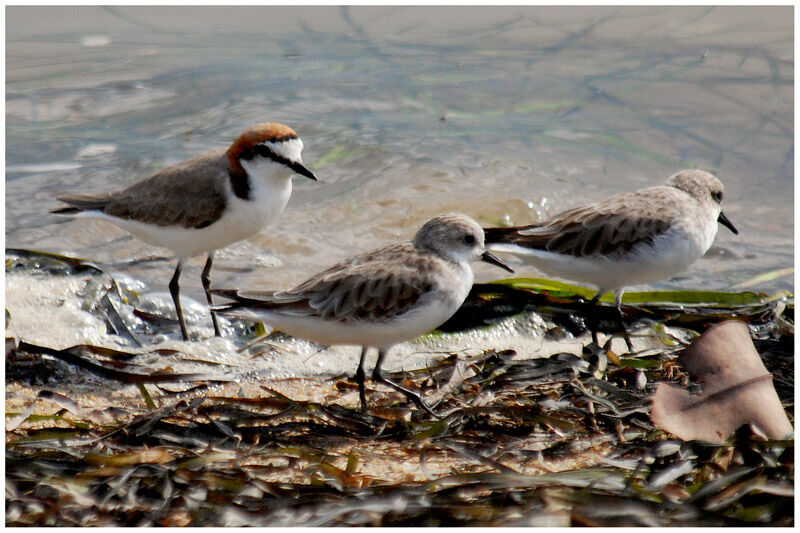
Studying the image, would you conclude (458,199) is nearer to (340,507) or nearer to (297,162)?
(297,162)

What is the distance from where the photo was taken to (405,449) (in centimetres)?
344

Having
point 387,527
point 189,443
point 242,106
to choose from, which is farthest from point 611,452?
point 242,106

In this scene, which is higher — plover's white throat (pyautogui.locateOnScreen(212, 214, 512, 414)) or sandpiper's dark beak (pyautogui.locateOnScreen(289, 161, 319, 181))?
sandpiper's dark beak (pyautogui.locateOnScreen(289, 161, 319, 181))

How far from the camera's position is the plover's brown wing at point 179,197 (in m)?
5.15

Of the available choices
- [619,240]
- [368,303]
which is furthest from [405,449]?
[619,240]

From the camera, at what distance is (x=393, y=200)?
7.13 m

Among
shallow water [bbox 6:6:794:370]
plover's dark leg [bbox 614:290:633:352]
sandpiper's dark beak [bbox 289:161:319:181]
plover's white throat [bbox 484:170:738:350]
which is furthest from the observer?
shallow water [bbox 6:6:794:370]

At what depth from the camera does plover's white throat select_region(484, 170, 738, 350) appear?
4605mm

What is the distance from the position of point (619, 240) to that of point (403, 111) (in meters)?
4.24

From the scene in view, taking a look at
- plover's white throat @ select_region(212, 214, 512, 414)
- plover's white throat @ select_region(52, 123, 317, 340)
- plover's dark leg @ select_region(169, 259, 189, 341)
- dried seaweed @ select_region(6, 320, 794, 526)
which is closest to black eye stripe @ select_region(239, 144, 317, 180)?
plover's white throat @ select_region(52, 123, 317, 340)

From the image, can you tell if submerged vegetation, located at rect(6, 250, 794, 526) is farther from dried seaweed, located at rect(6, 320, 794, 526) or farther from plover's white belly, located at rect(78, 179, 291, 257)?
plover's white belly, located at rect(78, 179, 291, 257)

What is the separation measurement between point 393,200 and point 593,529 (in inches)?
185

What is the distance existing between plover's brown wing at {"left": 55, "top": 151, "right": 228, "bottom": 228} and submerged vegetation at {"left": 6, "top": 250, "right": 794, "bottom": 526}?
1.20 metres

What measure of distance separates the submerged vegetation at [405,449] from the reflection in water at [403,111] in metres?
1.97
